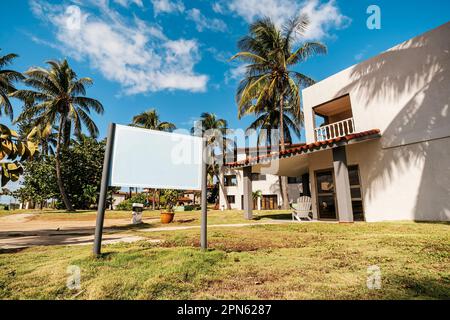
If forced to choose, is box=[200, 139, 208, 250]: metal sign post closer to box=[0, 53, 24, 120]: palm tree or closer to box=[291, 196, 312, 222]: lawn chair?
box=[291, 196, 312, 222]: lawn chair

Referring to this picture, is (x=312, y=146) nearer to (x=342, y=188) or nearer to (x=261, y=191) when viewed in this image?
(x=342, y=188)

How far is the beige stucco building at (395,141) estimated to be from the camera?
749 cm

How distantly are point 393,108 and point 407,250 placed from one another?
22.5 feet

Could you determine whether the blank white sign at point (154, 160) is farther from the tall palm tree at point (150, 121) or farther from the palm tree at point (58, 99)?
the tall palm tree at point (150, 121)

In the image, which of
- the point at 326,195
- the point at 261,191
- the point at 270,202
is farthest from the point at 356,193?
the point at 270,202

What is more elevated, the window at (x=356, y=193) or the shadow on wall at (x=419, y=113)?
the shadow on wall at (x=419, y=113)

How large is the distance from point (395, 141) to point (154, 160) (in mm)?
8686

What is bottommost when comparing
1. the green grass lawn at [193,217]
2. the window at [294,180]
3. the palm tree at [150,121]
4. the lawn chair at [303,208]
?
the green grass lawn at [193,217]

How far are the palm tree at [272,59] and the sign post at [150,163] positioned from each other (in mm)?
11633

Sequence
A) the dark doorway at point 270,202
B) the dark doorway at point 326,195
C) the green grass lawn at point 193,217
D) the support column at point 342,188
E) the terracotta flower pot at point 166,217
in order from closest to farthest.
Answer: the support column at point 342,188, the dark doorway at point 326,195, the green grass lawn at point 193,217, the terracotta flower pot at point 166,217, the dark doorway at point 270,202

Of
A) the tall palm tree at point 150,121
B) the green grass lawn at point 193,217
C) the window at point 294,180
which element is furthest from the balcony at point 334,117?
the tall palm tree at point 150,121

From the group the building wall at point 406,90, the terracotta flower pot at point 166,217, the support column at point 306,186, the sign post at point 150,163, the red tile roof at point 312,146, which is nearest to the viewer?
the sign post at point 150,163

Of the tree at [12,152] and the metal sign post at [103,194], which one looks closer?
the tree at [12,152]
